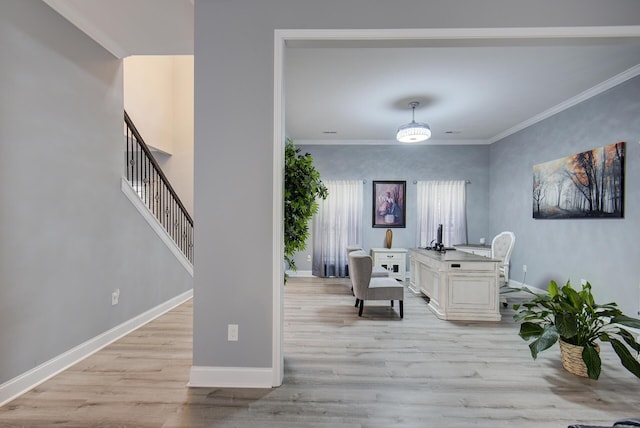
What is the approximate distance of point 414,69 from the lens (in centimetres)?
311

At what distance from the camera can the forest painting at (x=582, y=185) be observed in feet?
10.7

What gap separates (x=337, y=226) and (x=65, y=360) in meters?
4.46

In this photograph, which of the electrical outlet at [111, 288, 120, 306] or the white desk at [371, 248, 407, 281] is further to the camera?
the white desk at [371, 248, 407, 281]

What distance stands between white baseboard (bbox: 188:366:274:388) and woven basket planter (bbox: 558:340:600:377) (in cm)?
237

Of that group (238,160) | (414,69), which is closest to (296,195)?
(238,160)

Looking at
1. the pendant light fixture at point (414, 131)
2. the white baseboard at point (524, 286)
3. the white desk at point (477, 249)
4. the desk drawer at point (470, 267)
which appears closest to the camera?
the desk drawer at point (470, 267)

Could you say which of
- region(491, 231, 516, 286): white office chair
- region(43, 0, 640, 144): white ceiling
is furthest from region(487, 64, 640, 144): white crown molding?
region(491, 231, 516, 286): white office chair

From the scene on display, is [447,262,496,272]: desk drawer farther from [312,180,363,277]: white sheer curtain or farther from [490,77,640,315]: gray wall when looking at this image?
[312,180,363,277]: white sheer curtain

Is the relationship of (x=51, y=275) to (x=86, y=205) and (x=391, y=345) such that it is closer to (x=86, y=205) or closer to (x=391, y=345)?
(x=86, y=205)

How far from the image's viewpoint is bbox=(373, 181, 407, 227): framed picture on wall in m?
5.90

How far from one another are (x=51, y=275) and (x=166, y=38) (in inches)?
87.6

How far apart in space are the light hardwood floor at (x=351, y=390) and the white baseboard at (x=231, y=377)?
5cm

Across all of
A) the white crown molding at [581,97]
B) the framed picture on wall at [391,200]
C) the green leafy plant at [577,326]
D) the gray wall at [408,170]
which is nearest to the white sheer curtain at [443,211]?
the gray wall at [408,170]

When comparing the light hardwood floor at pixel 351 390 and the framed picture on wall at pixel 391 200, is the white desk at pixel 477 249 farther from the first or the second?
the light hardwood floor at pixel 351 390
